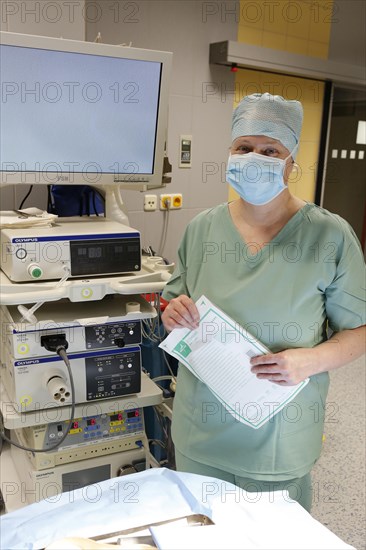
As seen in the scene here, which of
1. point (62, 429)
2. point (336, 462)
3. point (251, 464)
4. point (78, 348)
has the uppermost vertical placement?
point (78, 348)

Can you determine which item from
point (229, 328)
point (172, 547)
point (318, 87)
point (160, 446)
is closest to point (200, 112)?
point (318, 87)

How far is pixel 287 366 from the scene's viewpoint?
109 cm

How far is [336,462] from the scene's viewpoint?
7.99 feet

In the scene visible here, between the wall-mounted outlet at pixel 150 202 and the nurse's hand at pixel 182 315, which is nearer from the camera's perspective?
the nurse's hand at pixel 182 315

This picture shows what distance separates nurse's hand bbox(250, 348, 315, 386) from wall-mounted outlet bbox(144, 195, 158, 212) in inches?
77.9

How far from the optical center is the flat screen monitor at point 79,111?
1.44 metres

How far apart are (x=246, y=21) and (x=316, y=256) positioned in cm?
258

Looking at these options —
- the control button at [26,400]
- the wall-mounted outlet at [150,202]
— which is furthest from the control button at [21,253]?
the wall-mounted outlet at [150,202]

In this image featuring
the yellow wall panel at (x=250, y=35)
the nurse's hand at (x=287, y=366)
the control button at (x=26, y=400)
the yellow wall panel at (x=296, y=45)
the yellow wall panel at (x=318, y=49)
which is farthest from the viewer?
the yellow wall panel at (x=318, y=49)

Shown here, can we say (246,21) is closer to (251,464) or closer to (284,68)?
(284,68)

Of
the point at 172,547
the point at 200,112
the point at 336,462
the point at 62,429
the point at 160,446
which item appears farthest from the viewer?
the point at 200,112

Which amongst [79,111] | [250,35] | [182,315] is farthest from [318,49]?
[182,315]

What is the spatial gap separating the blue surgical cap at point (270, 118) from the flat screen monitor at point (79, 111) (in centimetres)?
48

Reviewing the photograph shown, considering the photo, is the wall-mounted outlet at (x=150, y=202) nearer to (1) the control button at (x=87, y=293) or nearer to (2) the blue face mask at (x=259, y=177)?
(1) the control button at (x=87, y=293)
